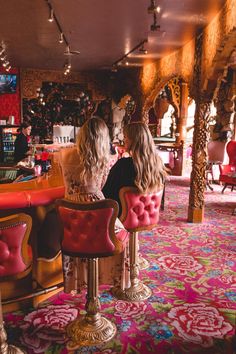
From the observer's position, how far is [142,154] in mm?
2771

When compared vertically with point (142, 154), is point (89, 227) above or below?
below

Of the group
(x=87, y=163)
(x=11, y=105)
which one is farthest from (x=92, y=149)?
(x=11, y=105)

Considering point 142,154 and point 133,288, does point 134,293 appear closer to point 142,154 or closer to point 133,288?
point 133,288

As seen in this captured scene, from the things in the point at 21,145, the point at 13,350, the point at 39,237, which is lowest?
the point at 13,350

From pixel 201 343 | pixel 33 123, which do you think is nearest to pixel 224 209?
pixel 201 343

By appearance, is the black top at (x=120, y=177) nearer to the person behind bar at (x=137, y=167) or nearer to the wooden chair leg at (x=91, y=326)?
the person behind bar at (x=137, y=167)

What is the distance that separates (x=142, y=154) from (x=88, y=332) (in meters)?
1.44

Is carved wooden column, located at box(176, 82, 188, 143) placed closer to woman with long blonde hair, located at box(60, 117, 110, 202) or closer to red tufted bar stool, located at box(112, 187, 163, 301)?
red tufted bar stool, located at box(112, 187, 163, 301)

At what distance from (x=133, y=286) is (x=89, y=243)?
3.69 ft

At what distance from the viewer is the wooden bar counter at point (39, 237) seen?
9.20ft

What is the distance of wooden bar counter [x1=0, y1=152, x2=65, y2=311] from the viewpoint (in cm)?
280

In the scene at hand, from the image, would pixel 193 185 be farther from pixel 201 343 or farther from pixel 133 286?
pixel 201 343

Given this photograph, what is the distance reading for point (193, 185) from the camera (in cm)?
567

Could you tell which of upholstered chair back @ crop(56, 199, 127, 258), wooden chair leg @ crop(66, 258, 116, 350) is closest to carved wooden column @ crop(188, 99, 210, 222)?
wooden chair leg @ crop(66, 258, 116, 350)
